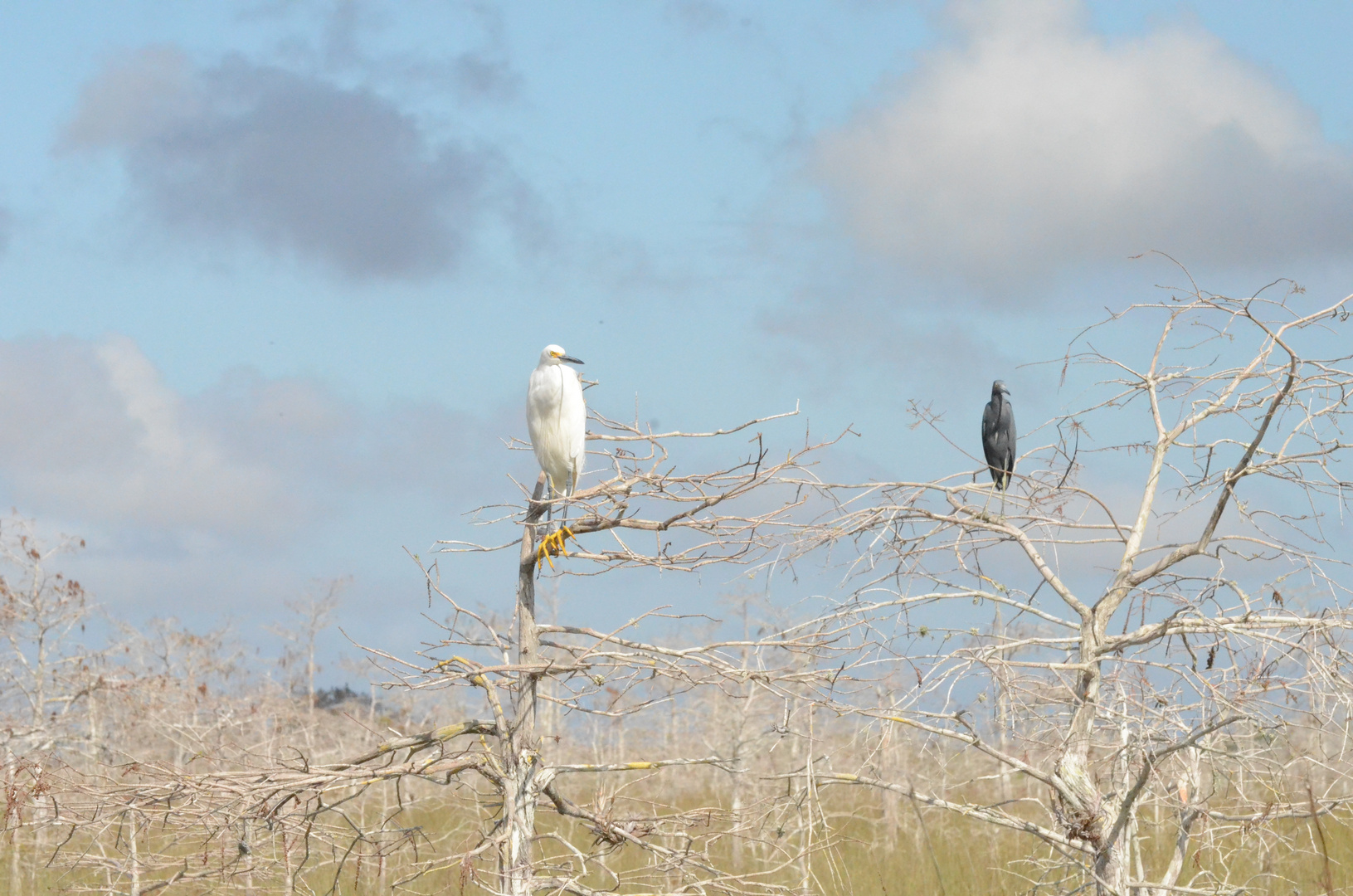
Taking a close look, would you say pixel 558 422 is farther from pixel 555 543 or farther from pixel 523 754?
pixel 523 754

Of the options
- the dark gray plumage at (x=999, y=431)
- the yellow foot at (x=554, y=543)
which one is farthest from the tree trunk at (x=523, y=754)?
the dark gray plumage at (x=999, y=431)

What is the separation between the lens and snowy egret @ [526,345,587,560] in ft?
23.0

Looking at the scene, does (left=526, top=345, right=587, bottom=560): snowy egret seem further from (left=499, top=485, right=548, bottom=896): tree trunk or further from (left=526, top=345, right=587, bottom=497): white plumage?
(left=499, top=485, right=548, bottom=896): tree trunk

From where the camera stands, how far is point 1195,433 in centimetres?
647

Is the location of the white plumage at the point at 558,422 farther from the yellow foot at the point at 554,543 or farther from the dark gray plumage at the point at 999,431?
the dark gray plumage at the point at 999,431

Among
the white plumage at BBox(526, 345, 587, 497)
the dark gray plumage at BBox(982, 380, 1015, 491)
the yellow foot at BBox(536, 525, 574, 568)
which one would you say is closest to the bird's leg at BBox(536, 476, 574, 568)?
the yellow foot at BBox(536, 525, 574, 568)

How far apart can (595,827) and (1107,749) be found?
2.88 m

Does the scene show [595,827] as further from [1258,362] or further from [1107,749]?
[1258,362]

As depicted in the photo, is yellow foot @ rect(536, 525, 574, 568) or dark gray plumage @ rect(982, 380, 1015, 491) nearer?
yellow foot @ rect(536, 525, 574, 568)

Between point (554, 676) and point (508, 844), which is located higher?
point (554, 676)

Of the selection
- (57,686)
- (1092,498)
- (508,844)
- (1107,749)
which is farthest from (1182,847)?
(57,686)

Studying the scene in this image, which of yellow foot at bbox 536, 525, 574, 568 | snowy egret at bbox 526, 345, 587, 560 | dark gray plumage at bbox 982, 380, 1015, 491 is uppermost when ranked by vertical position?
dark gray plumage at bbox 982, 380, 1015, 491

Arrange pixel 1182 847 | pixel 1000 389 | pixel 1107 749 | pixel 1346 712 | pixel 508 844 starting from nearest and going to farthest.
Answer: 1. pixel 1346 712
2. pixel 508 844
3. pixel 1182 847
4. pixel 1107 749
5. pixel 1000 389

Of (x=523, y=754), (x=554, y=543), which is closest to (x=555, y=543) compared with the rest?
(x=554, y=543)
